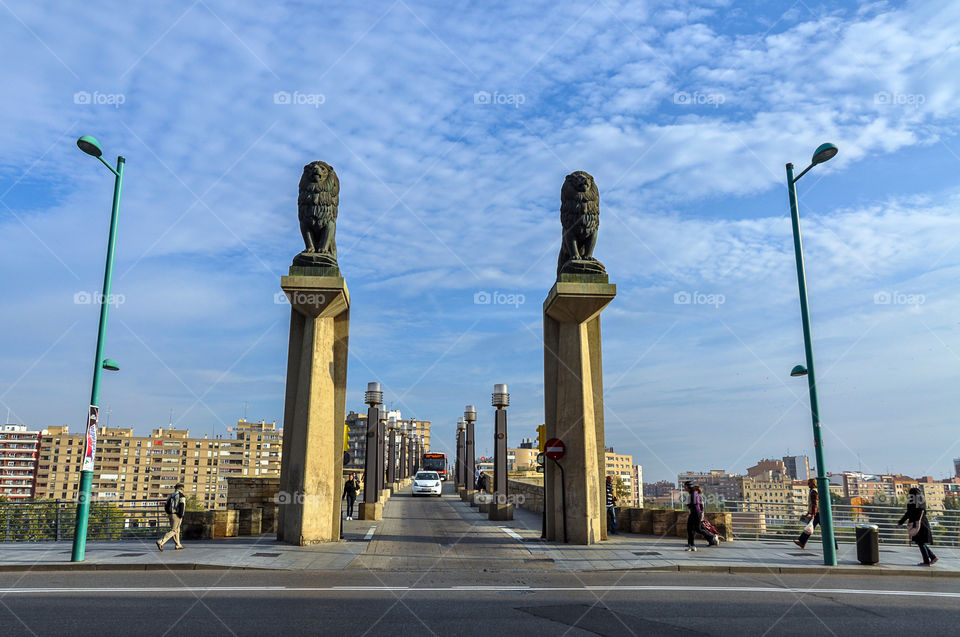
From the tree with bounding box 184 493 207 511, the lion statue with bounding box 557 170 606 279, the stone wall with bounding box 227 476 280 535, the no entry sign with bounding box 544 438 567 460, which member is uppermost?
the lion statue with bounding box 557 170 606 279

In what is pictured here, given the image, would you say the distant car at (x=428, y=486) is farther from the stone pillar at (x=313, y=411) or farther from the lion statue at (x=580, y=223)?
the lion statue at (x=580, y=223)

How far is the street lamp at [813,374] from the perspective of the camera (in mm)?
13094

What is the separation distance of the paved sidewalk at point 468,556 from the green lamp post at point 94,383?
1.99 ft

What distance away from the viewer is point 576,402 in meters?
16.2

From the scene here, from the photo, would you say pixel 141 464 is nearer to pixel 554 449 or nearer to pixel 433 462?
pixel 433 462

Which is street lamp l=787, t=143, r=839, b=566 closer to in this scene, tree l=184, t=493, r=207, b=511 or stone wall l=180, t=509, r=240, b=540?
stone wall l=180, t=509, r=240, b=540

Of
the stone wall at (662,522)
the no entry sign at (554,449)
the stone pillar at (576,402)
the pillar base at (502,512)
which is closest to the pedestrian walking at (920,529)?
the stone wall at (662,522)

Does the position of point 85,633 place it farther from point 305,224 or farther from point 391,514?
point 391,514

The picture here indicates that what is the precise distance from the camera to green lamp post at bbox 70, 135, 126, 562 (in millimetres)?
12734

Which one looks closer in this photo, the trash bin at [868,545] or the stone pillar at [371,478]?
the trash bin at [868,545]

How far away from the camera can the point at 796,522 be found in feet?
59.3

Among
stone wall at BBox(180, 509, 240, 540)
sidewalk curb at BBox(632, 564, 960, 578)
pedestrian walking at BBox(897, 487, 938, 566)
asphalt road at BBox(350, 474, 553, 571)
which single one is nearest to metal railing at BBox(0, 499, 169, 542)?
stone wall at BBox(180, 509, 240, 540)

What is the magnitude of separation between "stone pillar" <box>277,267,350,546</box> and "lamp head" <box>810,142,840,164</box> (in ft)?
35.4

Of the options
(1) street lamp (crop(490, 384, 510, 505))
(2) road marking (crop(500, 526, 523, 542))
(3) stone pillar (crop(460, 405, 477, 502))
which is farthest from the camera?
(3) stone pillar (crop(460, 405, 477, 502))
